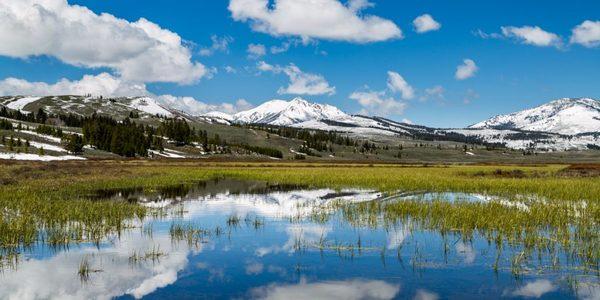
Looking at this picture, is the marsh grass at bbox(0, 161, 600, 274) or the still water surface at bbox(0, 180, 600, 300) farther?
the marsh grass at bbox(0, 161, 600, 274)

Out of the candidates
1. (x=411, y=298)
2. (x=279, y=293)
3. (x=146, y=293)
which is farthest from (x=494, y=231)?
(x=146, y=293)

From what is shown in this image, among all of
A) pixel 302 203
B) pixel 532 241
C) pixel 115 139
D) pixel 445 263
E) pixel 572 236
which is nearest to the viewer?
pixel 445 263

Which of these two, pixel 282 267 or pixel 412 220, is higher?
Result: pixel 412 220

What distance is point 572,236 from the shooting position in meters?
21.2

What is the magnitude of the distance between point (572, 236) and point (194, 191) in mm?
33110

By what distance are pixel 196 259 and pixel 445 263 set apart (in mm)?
8736

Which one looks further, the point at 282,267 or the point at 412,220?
the point at 412,220

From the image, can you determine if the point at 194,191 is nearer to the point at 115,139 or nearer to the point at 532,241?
the point at 532,241

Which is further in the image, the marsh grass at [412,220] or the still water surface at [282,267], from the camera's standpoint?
the marsh grass at [412,220]

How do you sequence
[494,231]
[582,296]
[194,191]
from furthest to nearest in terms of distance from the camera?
[194,191]
[494,231]
[582,296]

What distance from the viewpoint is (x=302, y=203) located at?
1427 inches

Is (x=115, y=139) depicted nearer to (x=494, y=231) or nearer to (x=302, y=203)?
(x=302, y=203)

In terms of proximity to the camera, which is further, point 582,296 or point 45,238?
point 45,238

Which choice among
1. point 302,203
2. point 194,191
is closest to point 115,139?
point 194,191
